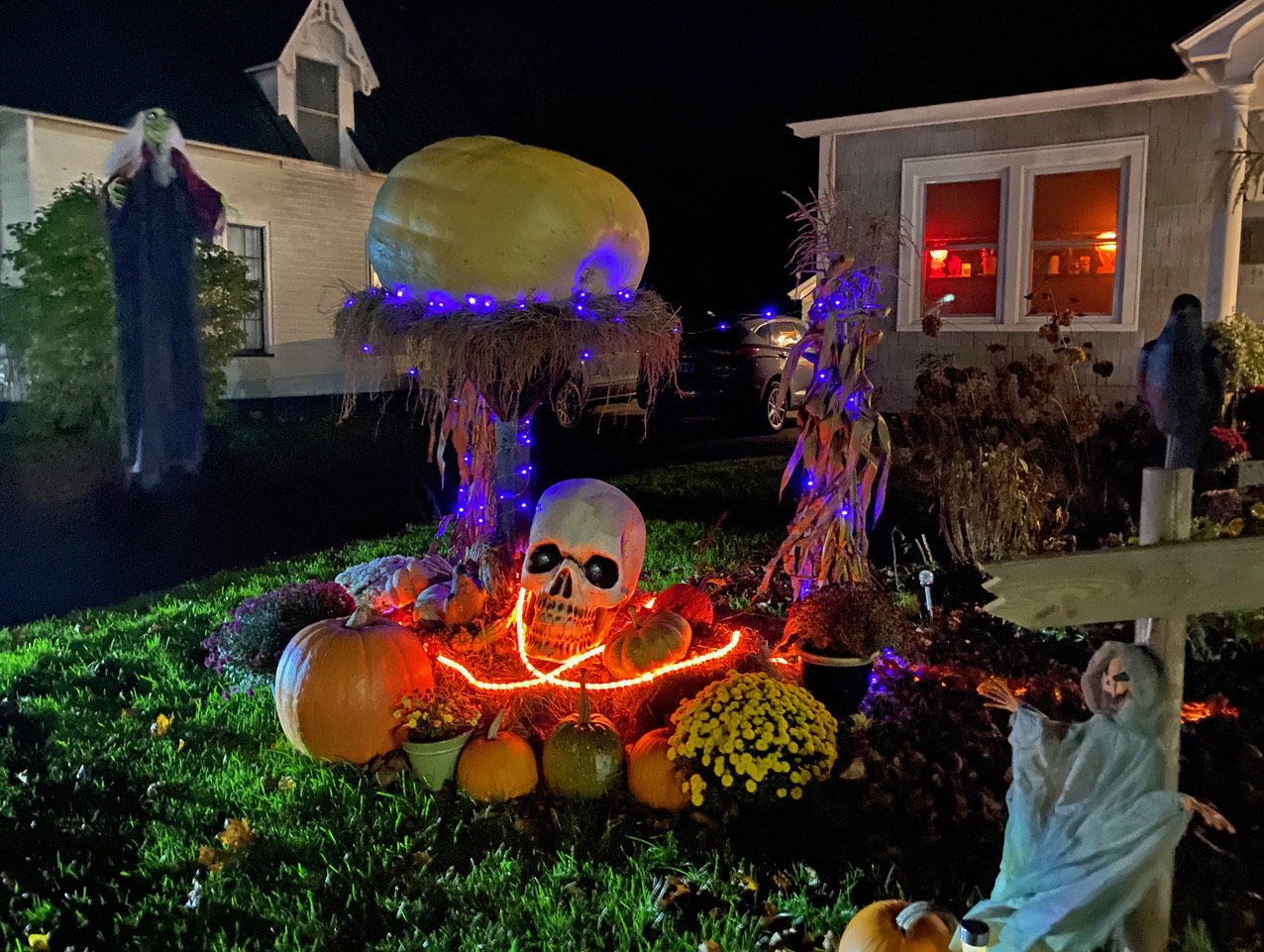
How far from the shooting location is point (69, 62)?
1353 cm

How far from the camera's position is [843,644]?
3.96 metres

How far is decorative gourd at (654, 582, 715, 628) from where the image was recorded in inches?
182

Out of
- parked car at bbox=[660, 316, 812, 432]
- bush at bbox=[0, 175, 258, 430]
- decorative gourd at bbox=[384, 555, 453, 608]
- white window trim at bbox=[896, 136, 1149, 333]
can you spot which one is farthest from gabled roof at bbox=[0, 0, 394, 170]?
decorative gourd at bbox=[384, 555, 453, 608]

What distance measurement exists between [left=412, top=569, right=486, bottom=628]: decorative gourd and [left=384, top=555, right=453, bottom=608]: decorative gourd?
0.49m

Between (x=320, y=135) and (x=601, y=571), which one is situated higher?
(x=320, y=135)

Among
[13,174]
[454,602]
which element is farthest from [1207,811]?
[13,174]

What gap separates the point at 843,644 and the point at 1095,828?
6.05ft

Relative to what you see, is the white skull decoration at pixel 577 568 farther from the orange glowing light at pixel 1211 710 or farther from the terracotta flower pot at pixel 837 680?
the orange glowing light at pixel 1211 710

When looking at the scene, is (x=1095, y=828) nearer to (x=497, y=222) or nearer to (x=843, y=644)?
(x=843, y=644)

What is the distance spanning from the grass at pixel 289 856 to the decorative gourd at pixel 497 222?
2.10 m

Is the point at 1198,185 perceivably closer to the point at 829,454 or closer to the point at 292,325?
the point at 829,454

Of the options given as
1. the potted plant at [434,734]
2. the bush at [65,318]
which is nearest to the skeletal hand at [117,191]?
the bush at [65,318]

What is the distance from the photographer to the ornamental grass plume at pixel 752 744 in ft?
10.9

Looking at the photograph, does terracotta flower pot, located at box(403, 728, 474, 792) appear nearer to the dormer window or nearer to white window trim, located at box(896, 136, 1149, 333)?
white window trim, located at box(896, 136, 1149, 333)
